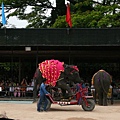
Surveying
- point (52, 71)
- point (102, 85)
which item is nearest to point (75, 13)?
point (102, 85)

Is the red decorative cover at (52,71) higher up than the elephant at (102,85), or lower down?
higher up

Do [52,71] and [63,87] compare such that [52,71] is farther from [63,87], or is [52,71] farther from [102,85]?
[102,85]

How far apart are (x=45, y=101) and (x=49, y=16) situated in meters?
21.3

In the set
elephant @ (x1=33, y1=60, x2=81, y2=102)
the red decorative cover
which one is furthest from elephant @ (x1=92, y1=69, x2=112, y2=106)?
the red decorative cover

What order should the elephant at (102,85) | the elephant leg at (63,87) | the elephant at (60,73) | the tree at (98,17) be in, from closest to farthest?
the elephant leg at (63,87), the elephant at (60,73), the elephant at (102,85), the tree at (98,17)

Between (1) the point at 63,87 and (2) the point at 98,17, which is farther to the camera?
(2) the point at 98,17

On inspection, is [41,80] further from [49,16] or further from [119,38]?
[49,16]

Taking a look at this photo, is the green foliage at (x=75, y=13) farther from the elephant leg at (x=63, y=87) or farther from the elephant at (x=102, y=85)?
the elephant leg at (x=63, y=87)

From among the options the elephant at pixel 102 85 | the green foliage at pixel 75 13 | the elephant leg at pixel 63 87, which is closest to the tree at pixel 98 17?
the green foliage at pixel 75 13

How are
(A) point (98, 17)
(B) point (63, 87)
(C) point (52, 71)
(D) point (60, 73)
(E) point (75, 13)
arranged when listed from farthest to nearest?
1. (E) point (75, 13)
2. (A) point (98, 17)
3. (D) point (60, 73)
4. (C) point (52, 71)
5. (B) point (63, 87)

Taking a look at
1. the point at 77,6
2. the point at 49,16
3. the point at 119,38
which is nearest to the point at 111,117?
the point at 119,38

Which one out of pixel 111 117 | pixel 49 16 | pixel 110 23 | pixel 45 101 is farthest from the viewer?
pixel 49 16

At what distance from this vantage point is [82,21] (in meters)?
28.6

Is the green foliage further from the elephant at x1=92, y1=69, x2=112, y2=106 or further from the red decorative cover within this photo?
the red decorative cover
